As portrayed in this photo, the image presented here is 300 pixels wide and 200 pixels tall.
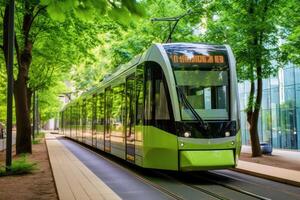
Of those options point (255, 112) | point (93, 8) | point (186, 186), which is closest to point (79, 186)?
point (186, 186)

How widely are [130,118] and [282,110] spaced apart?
71.2 ft

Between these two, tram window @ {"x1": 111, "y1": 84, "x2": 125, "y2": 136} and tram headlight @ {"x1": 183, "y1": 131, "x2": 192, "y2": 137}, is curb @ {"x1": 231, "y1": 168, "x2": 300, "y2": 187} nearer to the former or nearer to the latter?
tram headlight @ {"x1": 183, "y1": 131, "x2": 192, "y2": 137}

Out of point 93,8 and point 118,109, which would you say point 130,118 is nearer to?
point 118,109

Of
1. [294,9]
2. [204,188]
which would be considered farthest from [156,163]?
[294,9]

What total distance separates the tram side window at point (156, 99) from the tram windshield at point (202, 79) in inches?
15.5

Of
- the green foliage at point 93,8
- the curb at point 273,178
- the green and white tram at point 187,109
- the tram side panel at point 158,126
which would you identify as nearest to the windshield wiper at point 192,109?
the green and white tram at point 187,109

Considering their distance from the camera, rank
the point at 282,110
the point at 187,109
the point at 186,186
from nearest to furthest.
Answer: the point at 186,186, the point at 187,109, the point at 282,110

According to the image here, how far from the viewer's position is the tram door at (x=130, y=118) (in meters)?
15.8

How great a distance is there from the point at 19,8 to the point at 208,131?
10.8 m

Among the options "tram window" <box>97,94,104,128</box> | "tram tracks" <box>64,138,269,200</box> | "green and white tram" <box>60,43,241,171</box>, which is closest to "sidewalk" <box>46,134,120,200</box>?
"tram tracks" <box>64,138,269,200</box>

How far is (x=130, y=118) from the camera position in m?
16.1

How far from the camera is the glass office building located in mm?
33656

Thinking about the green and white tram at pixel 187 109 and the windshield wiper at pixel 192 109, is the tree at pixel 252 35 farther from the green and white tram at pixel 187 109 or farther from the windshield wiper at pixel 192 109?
the windshield wiper at pixel 192 109

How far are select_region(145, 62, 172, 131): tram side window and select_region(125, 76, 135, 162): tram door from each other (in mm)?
1697
